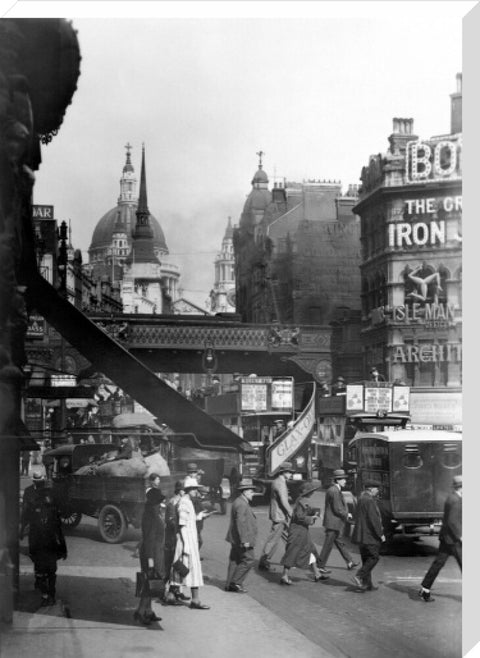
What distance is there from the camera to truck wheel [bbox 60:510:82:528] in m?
8.69

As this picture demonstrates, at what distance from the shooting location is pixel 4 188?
7.91 m

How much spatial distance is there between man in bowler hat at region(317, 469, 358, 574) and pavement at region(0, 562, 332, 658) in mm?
986

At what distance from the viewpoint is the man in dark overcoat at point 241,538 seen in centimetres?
862

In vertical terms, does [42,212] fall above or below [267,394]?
above

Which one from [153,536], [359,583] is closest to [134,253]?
[153,536]

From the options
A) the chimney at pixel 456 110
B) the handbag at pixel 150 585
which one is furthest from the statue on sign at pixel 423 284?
the handbag at pixel 150 585

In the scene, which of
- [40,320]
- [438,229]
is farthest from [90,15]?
[438,229]

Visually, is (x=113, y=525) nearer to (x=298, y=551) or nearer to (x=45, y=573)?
(x=45, y=573)

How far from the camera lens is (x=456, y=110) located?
9062mm

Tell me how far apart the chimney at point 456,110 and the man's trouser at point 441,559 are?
3.68 m

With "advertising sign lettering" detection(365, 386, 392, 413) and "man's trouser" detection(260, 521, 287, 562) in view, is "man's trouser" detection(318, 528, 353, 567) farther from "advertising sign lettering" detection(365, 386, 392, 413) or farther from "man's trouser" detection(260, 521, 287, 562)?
"advertising sign lettering" detection(365, 386, 392, 413)

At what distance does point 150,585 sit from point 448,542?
2.60 meters

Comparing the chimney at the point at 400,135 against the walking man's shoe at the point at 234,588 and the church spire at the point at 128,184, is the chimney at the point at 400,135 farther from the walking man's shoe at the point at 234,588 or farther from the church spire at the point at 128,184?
the walking man's shoe at the point at 234,588

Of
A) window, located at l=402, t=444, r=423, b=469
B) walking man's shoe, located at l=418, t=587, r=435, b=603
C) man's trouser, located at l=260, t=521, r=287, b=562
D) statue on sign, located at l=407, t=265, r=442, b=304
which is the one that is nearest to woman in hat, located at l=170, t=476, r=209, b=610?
man's trouser, located at l=260, t=521, r=287, b=562
